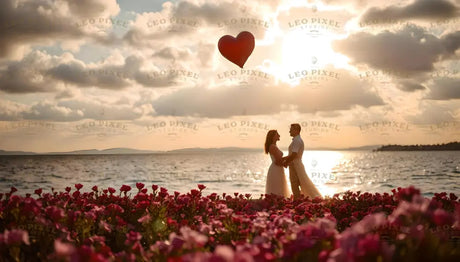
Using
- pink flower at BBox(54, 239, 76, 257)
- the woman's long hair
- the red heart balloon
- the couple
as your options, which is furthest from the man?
pink flower at BBox(54, 239, 76, 257)

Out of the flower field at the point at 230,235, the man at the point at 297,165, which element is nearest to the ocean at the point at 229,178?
the man at the point at 297,165

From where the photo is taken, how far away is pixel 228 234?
5133 millimetres

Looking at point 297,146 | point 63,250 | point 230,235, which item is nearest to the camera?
point 63,250

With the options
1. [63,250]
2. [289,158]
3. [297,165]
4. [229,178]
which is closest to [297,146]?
[289,158]

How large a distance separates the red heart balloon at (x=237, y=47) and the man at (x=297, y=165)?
271cm

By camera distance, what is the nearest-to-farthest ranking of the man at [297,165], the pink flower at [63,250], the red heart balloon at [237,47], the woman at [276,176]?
1. the pink flower at [63,250]
2. the woman at [276,176]
3. the man at [297,165]
4. the red heart balloon at [237,47]

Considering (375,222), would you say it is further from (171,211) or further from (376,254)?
(171,211)

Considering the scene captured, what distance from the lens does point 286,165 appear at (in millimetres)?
13070

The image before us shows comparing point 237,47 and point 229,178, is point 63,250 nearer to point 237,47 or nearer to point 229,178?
point 237,47

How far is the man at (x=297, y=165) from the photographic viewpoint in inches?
514

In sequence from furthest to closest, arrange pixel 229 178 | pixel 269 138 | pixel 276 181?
pixel 229 178, pixel 269 138, pixel 276 181

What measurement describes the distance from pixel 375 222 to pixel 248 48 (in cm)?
1116

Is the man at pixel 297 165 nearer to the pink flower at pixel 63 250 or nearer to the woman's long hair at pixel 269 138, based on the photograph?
the woman's long hair at pixel 269 138

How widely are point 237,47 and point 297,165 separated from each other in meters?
4.18
